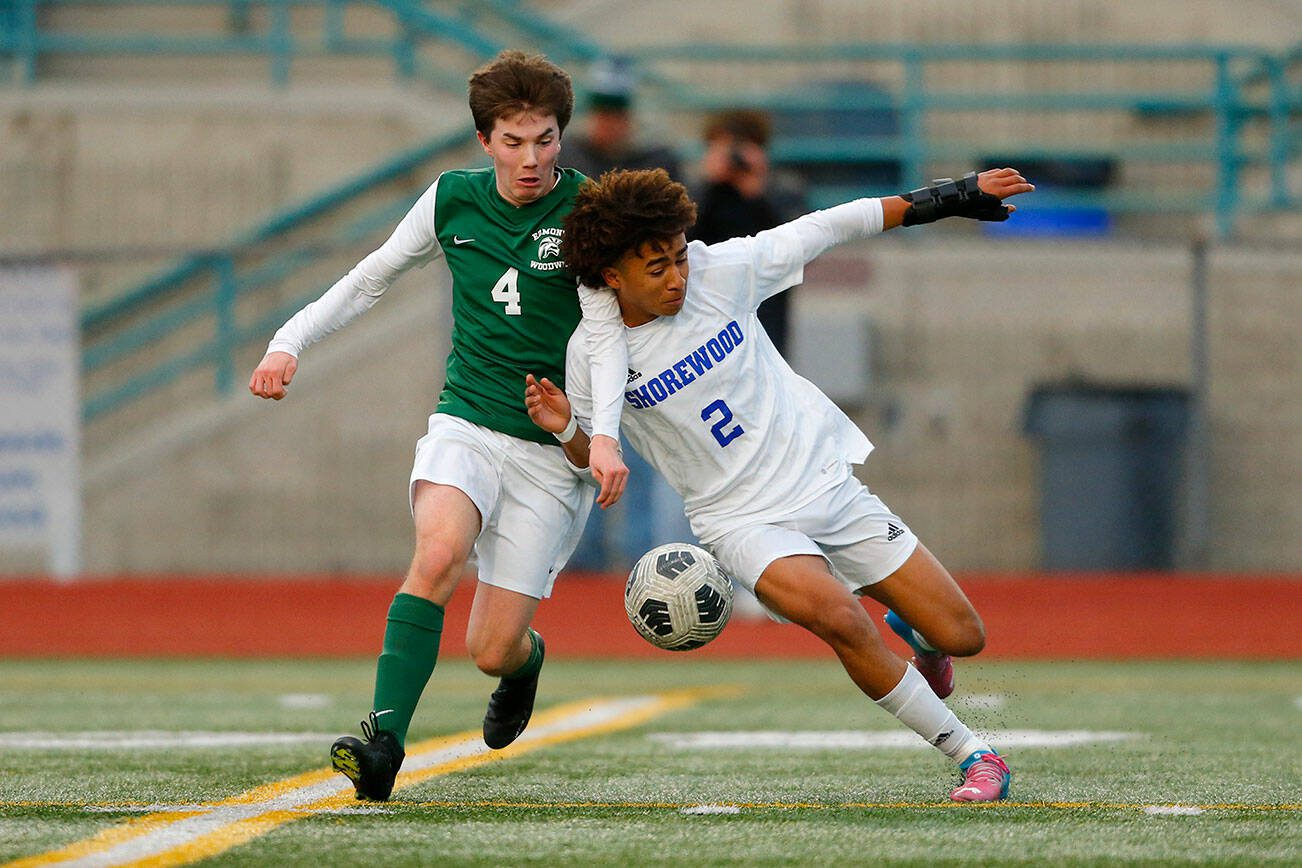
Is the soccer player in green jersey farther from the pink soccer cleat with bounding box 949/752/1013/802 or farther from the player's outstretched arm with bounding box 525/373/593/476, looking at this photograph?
the pink soccer cleat with bounding box 949/752/1013/802

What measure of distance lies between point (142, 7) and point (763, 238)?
478 inches

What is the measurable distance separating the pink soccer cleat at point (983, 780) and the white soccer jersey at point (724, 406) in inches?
29.8

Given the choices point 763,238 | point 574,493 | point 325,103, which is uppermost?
point 325,103

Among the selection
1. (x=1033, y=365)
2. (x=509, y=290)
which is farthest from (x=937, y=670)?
(x=1033, y=365)

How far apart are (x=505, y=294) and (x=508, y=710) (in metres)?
1.27

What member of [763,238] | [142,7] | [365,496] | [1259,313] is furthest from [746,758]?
[142,7]

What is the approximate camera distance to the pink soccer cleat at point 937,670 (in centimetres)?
520

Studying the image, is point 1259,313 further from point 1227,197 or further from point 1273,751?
point 1273,751

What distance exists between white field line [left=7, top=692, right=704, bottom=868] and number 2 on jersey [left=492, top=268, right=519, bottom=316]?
1.26 m

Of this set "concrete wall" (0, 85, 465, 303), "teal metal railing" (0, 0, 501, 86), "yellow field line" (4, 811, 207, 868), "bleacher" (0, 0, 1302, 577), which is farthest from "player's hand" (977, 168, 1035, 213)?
"concrete wall" (0, 85, 465, 303)

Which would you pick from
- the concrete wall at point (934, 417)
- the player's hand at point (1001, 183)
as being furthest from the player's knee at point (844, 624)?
the concrete wall at point (934, 417)

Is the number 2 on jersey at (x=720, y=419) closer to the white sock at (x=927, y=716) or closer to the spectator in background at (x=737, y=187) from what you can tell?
the white sock at (x=927, y=716)

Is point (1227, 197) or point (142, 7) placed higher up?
point (142, 7)

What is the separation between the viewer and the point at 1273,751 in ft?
18.6
